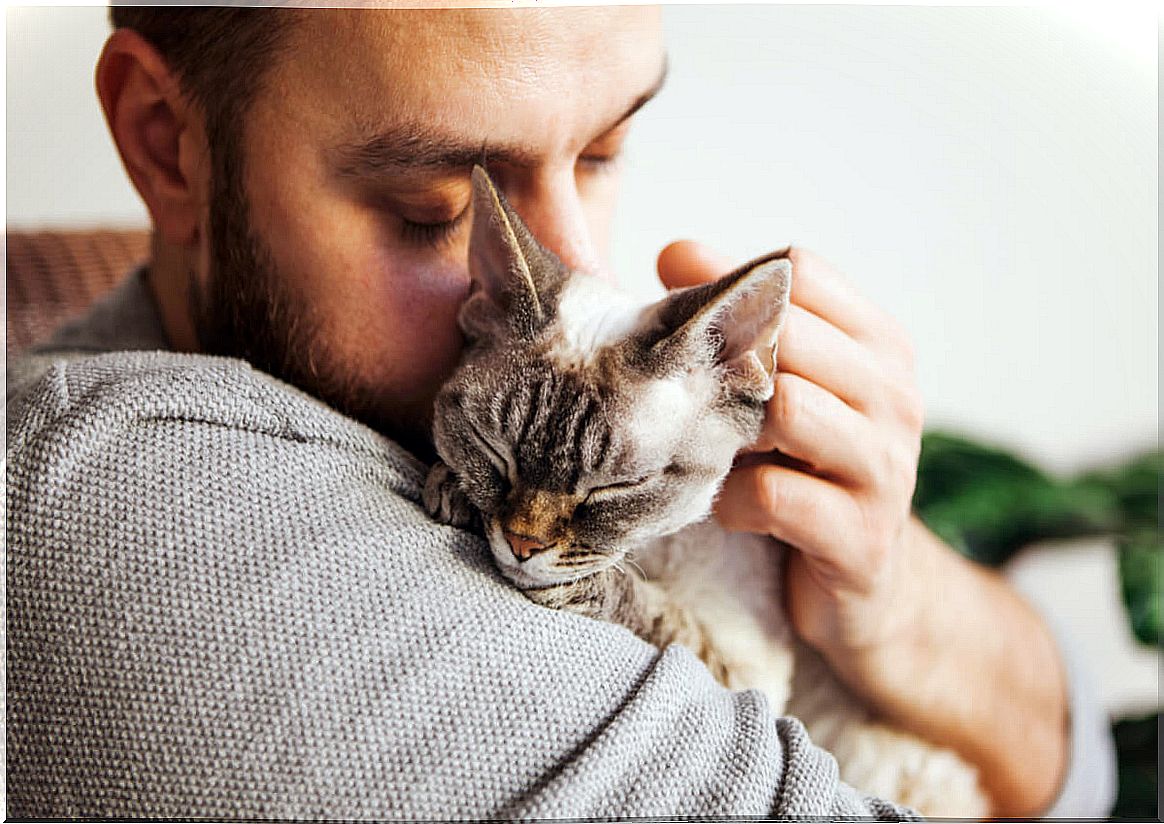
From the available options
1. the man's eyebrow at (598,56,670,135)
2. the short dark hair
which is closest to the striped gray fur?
the man's eyebrow at (598,56,670,135)

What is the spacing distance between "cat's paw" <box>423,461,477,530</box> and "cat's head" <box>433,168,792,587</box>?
2 cm

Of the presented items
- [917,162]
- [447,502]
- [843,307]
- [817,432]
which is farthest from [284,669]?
[917,162]

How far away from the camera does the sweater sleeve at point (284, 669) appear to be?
681mm

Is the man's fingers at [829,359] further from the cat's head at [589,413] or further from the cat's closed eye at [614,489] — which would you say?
the cat's closed eye at [614,489]

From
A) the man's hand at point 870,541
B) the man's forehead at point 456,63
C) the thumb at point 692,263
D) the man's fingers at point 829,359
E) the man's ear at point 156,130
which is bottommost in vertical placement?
the man's hand at point 870,541

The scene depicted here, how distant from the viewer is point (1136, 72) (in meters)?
1.10

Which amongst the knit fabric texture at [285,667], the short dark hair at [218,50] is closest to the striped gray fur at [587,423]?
the knit fabric texture at [285,667]

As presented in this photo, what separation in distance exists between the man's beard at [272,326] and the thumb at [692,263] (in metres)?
0.36

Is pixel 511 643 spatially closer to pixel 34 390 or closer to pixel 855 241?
pixel 34 390

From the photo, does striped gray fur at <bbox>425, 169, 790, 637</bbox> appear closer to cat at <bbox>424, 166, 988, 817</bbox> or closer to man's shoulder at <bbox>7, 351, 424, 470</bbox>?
cat at <bbox>424, 166, 988, 817</bbox>

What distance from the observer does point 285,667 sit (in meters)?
0.69

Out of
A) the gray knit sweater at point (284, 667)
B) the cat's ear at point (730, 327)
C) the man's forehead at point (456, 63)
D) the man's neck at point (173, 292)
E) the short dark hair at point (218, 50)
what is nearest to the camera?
the gray knit sweater at point (284, 667)

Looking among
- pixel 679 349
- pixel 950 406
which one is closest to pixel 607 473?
pixel 679 349

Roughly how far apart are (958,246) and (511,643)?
1.07 metres
